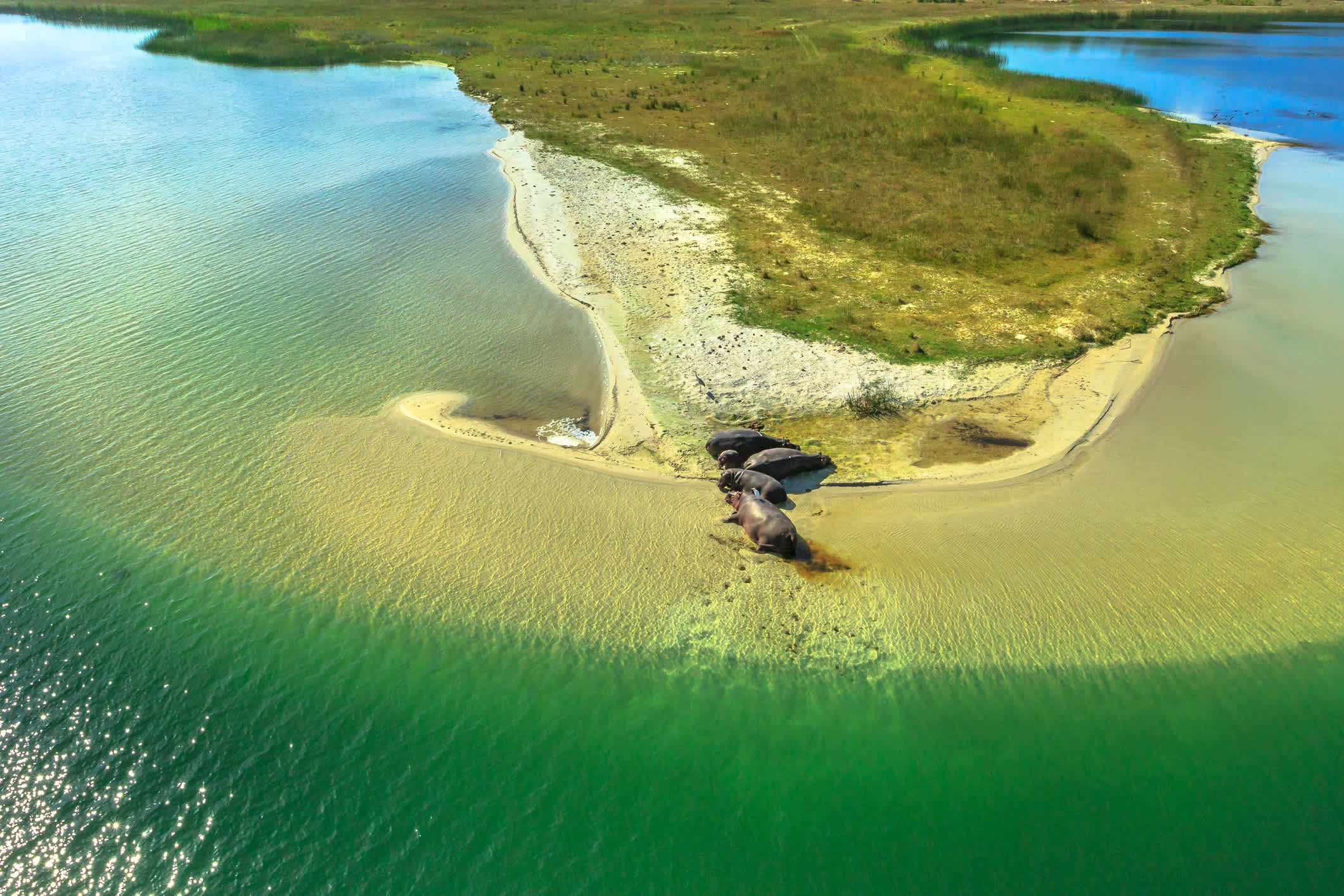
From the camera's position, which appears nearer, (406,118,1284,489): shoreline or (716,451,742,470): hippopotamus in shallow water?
(716,451,742,470): hippopotamus in shallow water

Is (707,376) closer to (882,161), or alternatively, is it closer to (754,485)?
(754,485)

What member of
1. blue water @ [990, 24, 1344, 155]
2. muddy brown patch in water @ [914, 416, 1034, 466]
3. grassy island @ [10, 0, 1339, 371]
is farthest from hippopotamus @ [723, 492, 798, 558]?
blue water @ [990, 24, 1344, 155]

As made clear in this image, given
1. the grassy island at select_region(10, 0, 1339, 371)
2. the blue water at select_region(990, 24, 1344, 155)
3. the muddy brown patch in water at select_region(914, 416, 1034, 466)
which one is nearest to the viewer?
the muddy brown patch in water at select_region(914, 416, 1034, 466)

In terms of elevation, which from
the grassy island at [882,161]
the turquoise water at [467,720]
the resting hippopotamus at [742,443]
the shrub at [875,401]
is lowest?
the turquoise water at [467,720]

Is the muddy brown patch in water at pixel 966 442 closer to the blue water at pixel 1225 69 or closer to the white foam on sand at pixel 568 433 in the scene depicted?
the white foam on sand at pixel 568 433

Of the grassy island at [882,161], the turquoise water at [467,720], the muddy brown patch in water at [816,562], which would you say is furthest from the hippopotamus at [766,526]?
the grassy island at [882,161]

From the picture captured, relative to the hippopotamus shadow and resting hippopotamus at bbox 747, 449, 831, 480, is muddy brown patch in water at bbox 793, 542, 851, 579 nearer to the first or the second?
the hippopotamus shadow
